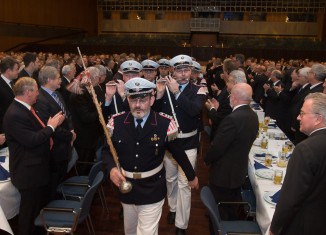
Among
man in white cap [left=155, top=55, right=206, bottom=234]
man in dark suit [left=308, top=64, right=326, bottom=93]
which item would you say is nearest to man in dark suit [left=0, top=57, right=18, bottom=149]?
man in white cap [left=155, top=55, right=206, bottom=234]

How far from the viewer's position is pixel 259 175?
14.0 ft

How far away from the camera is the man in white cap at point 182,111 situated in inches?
177

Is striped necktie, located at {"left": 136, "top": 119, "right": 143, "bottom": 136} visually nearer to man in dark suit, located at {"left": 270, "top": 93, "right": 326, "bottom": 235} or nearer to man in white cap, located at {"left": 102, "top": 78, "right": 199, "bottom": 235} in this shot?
man in white cap, located at {"left": 102, "top": 78, "right": 199, "bottom": 235}

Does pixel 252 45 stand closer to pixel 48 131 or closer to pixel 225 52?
pixel 225 52

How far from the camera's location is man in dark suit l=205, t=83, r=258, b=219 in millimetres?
3975

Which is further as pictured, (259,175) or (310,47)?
(310,47)

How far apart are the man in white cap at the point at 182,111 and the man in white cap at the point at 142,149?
1.10 meters

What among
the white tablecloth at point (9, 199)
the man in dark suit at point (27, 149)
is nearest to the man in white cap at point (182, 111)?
the man in dark suit at point (27, 149)

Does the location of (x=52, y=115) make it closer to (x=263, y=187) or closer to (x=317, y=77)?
(x=263, y=187)

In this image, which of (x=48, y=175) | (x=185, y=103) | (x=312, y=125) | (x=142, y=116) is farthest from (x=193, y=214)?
(x=312, y=125)

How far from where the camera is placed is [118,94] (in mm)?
5035

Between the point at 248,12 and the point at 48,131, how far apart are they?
26.1 m

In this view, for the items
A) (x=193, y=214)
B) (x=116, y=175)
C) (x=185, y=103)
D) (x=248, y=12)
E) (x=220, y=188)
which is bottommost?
(x=193, y=214)

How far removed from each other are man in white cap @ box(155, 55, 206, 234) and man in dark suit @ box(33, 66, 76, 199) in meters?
1.28
